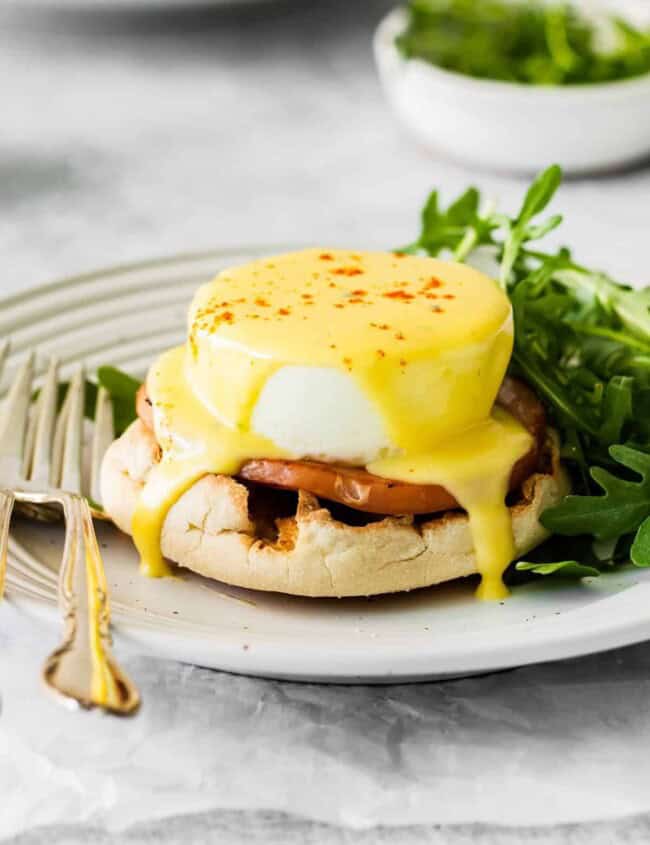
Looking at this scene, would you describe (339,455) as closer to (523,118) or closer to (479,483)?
(479,483)

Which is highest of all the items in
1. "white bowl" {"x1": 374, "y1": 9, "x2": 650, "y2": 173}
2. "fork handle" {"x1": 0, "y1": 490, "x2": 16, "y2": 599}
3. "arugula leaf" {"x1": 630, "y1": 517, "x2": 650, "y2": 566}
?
"arugula leaf" {"x1": 630, "y1": 517, "x2": 650, "y2": 566}

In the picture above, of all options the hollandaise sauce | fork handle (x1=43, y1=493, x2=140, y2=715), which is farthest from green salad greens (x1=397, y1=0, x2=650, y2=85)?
fork handle (x1=43, y1=493, x2=140, y2=715)

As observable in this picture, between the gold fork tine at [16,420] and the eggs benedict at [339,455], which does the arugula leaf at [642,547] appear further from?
the gold fork tine at [16,420]

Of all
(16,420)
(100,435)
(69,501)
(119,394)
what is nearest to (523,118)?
(119,394)

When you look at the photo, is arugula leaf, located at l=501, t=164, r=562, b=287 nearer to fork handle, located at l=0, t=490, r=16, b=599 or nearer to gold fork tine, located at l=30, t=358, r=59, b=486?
gold fork tine, located at l=30, t=358, r=59, b=486

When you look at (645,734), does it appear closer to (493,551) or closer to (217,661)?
(493,551)

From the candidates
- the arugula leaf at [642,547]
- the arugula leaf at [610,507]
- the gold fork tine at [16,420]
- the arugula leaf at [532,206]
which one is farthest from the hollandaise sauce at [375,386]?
the arugula leaf at [532,206]
